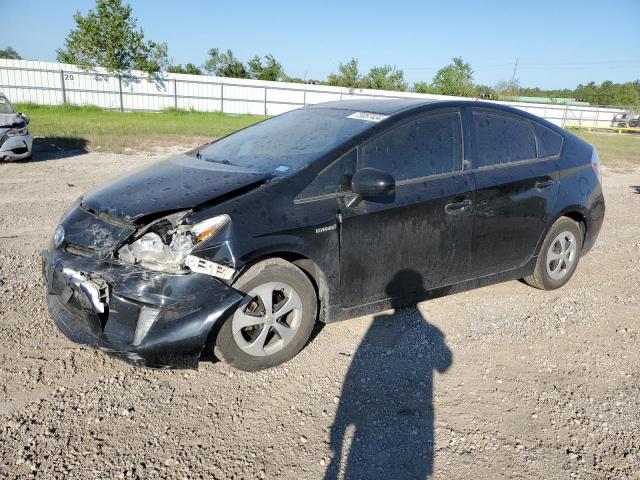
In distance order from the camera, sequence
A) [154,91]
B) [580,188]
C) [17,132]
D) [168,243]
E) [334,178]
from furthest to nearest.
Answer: [154,91] < [17,132] < [580,188] < [334,178] < [168,243]

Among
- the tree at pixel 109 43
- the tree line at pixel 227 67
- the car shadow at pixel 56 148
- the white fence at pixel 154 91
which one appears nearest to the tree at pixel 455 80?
the tree line at pixel 227 67

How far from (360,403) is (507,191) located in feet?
6.90

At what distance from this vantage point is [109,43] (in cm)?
2886

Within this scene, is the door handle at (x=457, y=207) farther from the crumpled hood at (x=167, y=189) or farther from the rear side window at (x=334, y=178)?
the crumpled hood at (x=167, y=189)

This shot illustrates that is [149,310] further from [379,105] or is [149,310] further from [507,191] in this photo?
[507,191]

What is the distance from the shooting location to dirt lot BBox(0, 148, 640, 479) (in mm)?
2414

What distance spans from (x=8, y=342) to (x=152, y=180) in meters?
1.41

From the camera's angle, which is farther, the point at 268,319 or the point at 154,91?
the point at 154,91

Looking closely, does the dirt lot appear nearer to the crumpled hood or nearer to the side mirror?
the crumpled hood

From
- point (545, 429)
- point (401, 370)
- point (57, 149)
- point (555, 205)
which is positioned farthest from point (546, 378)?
point (57, 149)

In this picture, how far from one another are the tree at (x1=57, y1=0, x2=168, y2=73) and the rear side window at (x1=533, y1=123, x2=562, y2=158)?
2855 centimetres

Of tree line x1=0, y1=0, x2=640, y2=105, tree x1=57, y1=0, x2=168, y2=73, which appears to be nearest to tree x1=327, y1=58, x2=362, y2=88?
tree line x1=0, y1=0, x2=640, y2=105

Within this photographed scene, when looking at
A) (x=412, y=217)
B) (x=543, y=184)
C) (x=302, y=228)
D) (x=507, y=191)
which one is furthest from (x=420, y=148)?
(x=543, y=184)

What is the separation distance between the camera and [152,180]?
3344 millimetres
